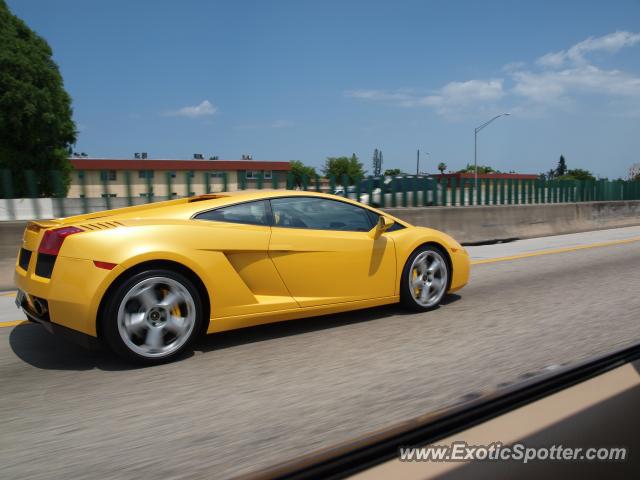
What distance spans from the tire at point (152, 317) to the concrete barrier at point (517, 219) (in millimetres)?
8281

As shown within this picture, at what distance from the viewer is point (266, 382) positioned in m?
3.66

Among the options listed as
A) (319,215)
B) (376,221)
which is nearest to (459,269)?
(376,221)

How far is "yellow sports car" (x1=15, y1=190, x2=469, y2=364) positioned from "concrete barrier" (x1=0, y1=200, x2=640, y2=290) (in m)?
3.71

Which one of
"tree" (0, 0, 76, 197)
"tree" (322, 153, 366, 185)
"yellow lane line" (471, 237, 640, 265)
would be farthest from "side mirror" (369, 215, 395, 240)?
"tree" (322, 153, 366, 185)

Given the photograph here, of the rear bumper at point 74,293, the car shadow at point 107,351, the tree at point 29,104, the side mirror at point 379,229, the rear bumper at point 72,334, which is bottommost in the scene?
the car shadow at point 107,351

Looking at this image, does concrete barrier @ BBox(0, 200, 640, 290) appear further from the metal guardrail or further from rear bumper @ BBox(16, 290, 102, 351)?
rear bumper @ BBox(16, 290, 102, 351)

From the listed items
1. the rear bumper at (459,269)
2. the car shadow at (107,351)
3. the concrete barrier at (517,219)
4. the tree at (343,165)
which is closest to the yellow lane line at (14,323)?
the car shadow at (107,351)

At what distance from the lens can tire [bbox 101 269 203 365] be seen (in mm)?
3729

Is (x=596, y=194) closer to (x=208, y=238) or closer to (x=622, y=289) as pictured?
(x=622, y=289)

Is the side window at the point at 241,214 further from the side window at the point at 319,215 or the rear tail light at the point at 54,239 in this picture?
the rear tail light at the point at 54,239

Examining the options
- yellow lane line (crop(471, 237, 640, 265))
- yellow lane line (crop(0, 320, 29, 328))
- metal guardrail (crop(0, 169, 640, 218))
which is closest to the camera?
yellow lane line (crop(0, 320, 29, 328))

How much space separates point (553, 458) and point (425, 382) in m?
1.42

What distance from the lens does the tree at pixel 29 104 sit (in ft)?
107

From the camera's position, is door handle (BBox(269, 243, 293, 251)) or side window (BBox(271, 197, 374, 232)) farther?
side window (BBox(271, 197, 374, 232))
